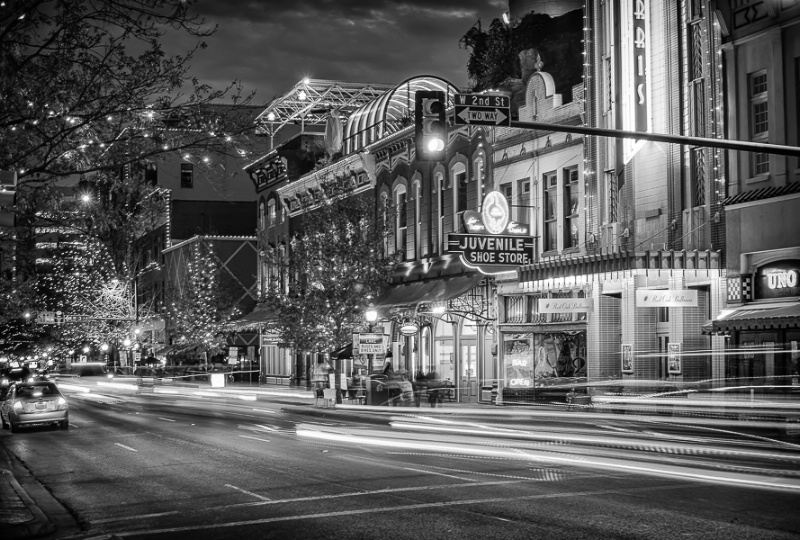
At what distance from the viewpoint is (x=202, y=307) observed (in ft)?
222

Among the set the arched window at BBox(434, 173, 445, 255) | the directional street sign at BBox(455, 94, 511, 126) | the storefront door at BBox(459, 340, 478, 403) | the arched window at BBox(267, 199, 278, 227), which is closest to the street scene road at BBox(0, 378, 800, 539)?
the directional street sign at BBox(455, 94, 511, 126)

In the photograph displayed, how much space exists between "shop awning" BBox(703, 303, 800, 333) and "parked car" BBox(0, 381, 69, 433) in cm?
1914

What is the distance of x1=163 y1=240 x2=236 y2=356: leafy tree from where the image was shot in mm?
67500

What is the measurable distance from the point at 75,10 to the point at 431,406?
2492 cm

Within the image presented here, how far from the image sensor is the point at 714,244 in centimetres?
2878

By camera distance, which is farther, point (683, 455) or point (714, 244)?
point (714, 244)

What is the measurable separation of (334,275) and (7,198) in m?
32.8

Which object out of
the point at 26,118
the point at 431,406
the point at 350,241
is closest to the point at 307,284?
the point at 350,241

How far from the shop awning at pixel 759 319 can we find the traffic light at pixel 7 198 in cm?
1783

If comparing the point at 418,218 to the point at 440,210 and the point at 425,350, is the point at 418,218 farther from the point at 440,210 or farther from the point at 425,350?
the point at 425,350

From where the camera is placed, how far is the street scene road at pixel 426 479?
12.8 metres

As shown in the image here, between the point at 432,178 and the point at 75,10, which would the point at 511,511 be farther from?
the point at 432,178

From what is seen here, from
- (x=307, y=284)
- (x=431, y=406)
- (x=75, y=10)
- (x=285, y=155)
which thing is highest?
(x=285, y=155)

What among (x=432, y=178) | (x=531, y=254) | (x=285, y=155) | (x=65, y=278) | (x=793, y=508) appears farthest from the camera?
(x=65, y=278)
